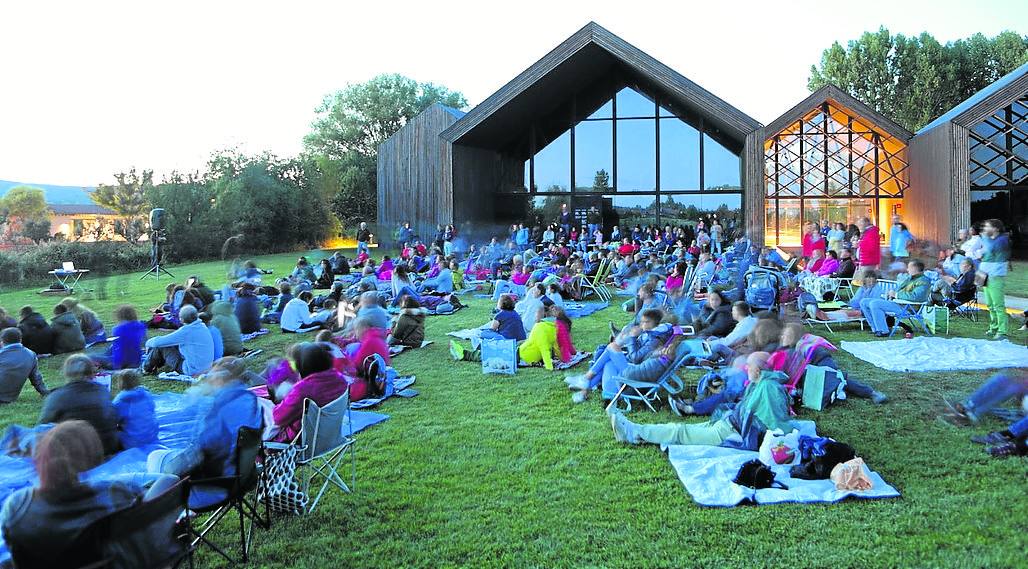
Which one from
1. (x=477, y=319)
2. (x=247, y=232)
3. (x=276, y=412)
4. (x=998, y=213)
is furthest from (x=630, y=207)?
(x=276, y=412)

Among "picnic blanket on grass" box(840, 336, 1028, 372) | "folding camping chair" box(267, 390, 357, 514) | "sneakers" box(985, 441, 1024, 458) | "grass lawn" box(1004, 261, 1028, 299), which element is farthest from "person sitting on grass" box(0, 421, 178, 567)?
"grass lawn" box(1004, 261, 1028, 299)

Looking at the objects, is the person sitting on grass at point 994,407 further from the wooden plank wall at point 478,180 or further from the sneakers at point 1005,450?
the wooden plank wall at point 478,180

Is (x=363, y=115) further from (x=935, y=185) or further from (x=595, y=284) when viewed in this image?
(x=595, y=284)

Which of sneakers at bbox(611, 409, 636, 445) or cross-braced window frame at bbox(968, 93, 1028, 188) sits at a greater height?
cross-braced window frame at bbox(968, 93, 1028, 188)

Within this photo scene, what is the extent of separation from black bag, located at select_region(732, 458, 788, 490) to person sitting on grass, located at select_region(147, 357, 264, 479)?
3.16 metres

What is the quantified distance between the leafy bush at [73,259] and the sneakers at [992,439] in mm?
23674

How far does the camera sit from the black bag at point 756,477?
5.09 meters

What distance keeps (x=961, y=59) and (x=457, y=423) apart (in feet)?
166

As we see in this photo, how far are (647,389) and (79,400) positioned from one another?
4786 millimetres

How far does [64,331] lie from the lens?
1045 cm

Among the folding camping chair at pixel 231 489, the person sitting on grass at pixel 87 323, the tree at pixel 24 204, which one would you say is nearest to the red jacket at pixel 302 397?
the folding camping chair at pixel 231 489

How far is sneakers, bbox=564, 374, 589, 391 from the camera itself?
7.81 m

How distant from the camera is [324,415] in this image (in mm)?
4852

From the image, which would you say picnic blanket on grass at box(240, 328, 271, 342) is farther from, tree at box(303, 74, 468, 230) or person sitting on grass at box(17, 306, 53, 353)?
tree at box(303, 74, 468, 230)
